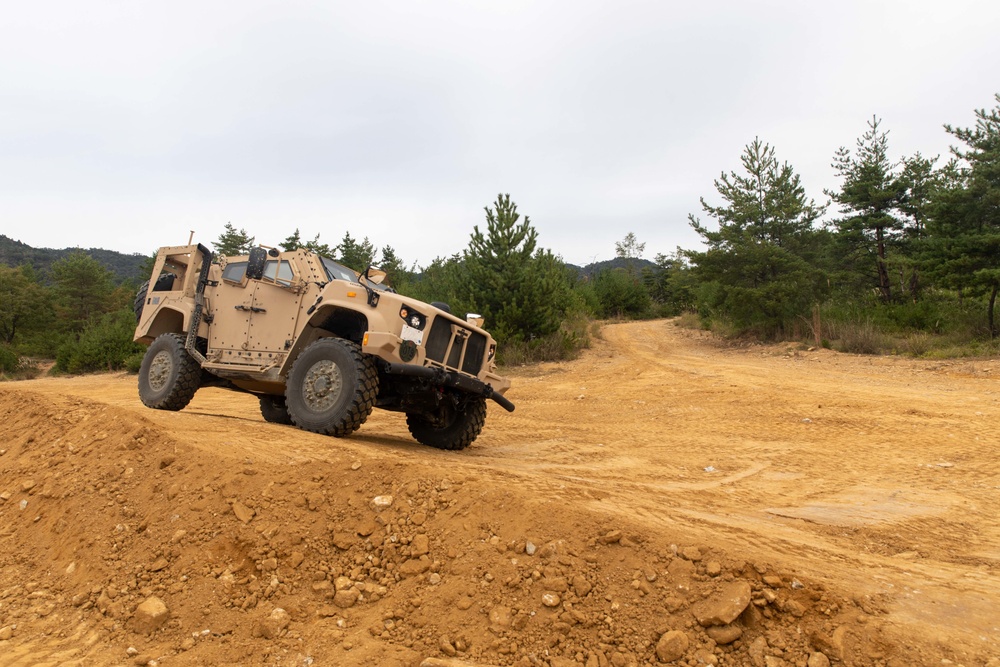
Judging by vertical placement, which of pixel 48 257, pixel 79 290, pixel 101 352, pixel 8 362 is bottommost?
pixel 8 362

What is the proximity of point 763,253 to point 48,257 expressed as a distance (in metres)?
108

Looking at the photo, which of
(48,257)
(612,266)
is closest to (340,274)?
(48,257)

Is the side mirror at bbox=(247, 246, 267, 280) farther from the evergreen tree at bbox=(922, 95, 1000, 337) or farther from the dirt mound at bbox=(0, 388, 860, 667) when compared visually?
the evergreen tree at bbox=(922, 95, 1000, 337)

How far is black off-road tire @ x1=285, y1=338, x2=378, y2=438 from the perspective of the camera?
5.34 meters

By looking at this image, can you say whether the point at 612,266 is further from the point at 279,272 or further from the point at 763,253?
the point at 279,272

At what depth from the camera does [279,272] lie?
6.67m

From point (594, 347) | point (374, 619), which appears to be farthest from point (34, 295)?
point (374, 619)

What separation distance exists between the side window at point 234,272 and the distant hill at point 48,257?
261ft

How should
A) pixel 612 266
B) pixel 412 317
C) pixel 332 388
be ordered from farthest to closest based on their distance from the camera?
1. pixel 612 266
2. pixel 412 317
3. pixel 332 388

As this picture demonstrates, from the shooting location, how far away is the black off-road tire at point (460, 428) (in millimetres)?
6680

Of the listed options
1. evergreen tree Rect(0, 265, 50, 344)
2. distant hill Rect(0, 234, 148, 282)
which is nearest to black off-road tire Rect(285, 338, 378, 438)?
evergreen tree Rect(0, 265, 50, 344)

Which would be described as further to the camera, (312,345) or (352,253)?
(352,253)

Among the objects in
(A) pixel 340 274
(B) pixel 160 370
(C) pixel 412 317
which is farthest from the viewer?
(B) pixel 160 370

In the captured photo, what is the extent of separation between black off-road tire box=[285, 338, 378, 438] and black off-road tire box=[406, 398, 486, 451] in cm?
136
